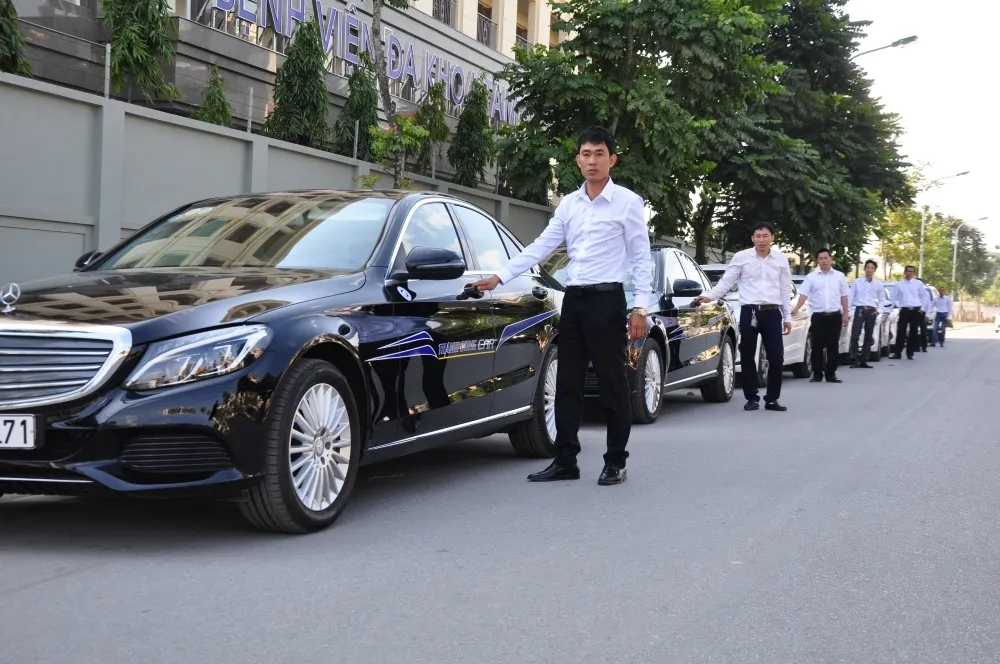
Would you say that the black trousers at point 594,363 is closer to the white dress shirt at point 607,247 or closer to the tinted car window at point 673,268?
the white dress shirt at point 607,247

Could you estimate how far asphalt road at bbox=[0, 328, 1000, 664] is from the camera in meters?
3.82

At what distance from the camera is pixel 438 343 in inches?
248

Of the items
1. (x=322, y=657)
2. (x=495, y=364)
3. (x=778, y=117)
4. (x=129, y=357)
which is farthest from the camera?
(x=778, y=117)

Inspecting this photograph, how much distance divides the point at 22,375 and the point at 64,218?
27.0 feet

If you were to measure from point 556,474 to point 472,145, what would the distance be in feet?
51.9

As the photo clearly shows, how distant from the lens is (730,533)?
564 cm

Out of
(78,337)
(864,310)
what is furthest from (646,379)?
(864,310)

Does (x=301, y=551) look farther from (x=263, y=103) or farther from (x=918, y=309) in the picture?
(x=918, y=309)

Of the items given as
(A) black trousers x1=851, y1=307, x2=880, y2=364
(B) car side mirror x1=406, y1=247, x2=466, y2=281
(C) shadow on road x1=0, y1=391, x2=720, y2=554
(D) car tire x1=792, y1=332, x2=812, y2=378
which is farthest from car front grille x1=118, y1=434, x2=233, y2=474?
(A) black trousers x1=851, y1=307, x2=880, y2=364

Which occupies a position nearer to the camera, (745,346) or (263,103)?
(745,346)

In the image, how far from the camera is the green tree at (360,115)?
18469 millimetres

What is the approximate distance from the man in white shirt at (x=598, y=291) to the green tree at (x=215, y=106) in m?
9.48

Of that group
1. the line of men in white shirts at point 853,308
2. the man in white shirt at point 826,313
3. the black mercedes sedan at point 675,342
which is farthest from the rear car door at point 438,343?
the man in white shirt at point 826,313

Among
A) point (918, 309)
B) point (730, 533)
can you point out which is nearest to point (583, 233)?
point (730, 533)
